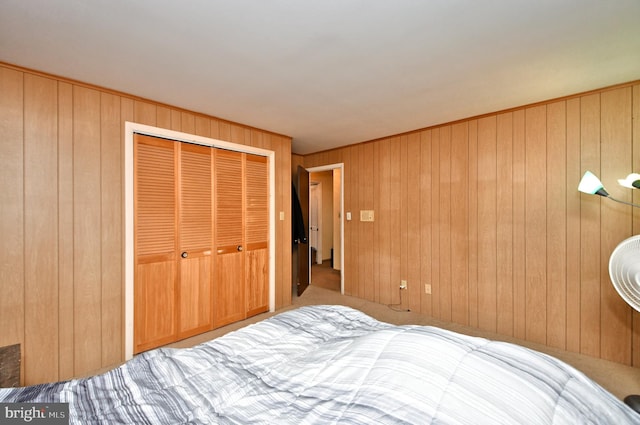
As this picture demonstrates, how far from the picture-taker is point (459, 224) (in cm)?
303

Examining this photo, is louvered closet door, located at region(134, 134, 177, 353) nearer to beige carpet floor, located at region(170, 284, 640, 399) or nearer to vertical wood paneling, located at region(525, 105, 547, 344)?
beige carpet floor, located at region(170, 284, 640, 399)

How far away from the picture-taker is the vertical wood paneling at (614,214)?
2150 millimetres

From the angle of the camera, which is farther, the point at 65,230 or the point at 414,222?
the point at 414,222

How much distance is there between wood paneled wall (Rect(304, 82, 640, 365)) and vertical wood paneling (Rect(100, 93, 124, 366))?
9.72 ft

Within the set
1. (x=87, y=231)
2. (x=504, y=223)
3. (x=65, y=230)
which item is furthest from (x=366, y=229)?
(x=65, y=230)

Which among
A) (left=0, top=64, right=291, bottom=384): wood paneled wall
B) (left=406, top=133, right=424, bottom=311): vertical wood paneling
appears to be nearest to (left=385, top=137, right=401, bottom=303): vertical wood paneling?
(left=406, top=133, right=424, bottom=311): vertical wood paneling

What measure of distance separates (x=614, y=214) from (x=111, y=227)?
14.0 feet

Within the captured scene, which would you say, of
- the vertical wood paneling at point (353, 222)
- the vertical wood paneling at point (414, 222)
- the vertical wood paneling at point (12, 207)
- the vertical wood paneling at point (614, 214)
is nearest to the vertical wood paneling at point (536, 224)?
the vertical wood paneling at point (614, 214)

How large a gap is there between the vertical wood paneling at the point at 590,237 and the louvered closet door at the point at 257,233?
10.5 ft

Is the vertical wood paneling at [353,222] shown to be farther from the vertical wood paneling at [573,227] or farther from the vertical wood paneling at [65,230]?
the vertical wood paneling at [65,230]

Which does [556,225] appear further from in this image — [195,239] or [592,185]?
[195,239]

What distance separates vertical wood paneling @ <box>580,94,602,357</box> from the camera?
2262 mm

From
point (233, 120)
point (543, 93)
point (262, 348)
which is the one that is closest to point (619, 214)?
point (543, 93)

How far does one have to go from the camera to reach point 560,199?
2.43 meters
